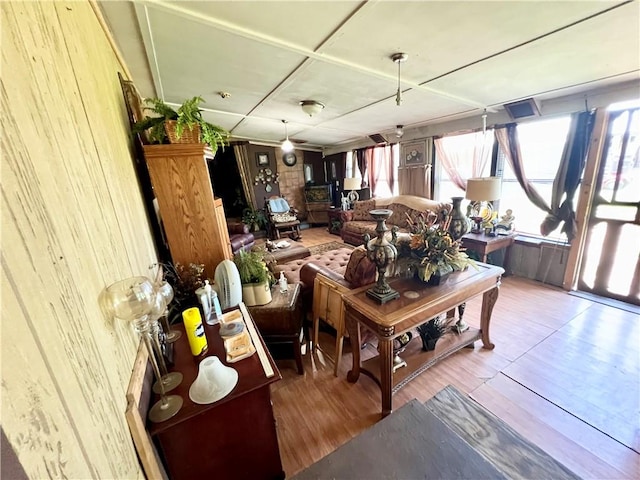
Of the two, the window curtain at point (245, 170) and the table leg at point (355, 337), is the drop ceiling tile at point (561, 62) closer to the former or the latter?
the table leg at point (355, 337)

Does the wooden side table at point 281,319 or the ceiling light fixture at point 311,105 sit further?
the ceiling light fixture at point 311,105

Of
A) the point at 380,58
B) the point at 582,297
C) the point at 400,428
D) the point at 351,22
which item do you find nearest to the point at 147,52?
the point at 351,22

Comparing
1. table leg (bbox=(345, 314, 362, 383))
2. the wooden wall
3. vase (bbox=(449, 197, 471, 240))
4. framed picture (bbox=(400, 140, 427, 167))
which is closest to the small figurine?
framed picture (bbox=(400, 140, 427, 167))

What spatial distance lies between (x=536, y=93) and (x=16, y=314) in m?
3.92

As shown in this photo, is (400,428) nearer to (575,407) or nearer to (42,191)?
(42,191)

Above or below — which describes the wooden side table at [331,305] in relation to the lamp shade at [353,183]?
below

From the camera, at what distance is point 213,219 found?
5.76 ft

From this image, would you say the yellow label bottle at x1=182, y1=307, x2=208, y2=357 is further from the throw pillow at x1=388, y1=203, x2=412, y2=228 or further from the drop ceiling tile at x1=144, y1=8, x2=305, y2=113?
the throw pillow at x1=388, y1=203, x2=412, y2=228

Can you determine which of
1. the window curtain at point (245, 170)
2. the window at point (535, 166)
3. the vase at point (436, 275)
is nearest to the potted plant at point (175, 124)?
the vase at point (436, 275)

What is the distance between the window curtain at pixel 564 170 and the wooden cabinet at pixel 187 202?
12.5ft

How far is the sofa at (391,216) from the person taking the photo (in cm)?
437

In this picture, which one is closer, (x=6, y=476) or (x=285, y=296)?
(x=6, y=476)

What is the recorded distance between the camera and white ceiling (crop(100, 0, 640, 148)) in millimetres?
1315

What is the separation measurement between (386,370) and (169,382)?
1188 millimetres
